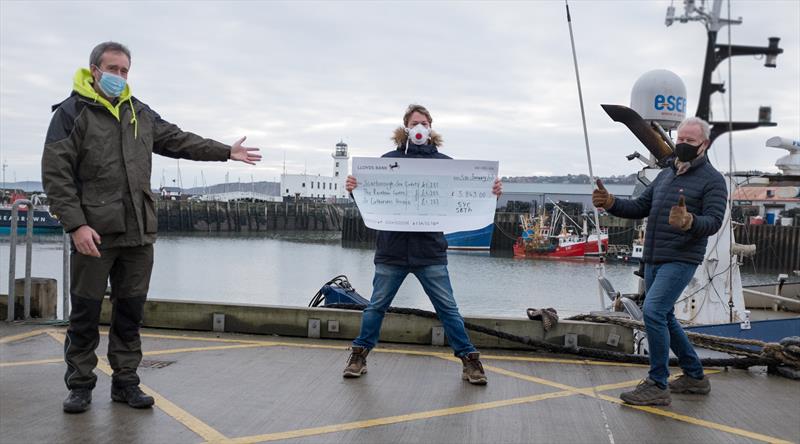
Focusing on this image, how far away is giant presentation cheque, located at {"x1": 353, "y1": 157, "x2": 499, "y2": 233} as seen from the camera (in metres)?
5.45

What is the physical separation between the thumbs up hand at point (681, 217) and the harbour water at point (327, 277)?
19479 mm

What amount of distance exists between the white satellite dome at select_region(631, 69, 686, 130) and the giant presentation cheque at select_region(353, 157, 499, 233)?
4.51 m

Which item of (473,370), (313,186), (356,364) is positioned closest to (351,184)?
(356,364)

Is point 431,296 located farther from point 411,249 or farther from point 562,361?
point 562,361

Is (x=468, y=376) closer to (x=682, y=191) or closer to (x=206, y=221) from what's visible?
(x=682, y=191)

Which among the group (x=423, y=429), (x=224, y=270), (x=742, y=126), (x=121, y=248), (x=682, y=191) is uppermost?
(x=742, y=126)

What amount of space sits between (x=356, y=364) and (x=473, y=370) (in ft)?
2.74

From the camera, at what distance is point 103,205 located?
394 centimetres

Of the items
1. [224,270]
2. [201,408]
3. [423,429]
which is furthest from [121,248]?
[224,270]

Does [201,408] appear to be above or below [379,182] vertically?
below

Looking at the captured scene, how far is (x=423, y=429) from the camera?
3965 millimetres

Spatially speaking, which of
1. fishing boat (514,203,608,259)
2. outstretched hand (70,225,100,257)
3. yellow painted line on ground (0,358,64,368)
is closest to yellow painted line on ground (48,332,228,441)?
yellow painted line on ground (0,358,64,368)

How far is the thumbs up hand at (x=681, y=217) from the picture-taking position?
4.29 m

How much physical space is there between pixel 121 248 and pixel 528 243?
2208 inches
